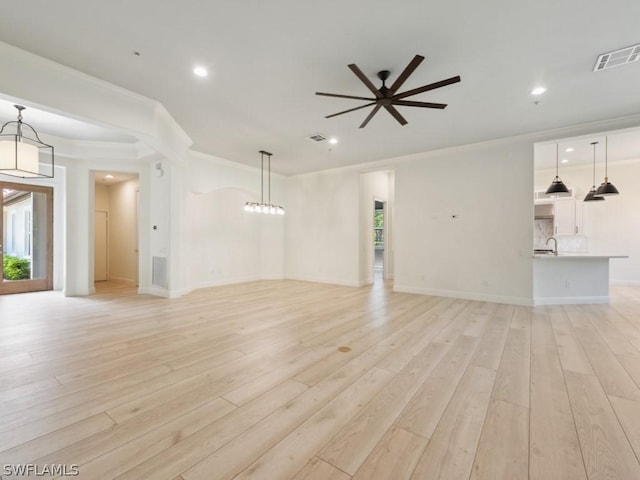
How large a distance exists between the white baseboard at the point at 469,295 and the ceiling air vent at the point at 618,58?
12.4 feet

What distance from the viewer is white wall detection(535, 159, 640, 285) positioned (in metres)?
7.21

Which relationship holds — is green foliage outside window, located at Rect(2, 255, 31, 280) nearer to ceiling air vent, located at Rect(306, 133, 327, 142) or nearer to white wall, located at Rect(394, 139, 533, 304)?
ceiling air vent, located at Rect(306, 133, 327, 142)

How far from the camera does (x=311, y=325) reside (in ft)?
13.0

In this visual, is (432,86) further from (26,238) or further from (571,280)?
(26,238)

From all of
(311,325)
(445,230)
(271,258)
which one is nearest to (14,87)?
(311,325)

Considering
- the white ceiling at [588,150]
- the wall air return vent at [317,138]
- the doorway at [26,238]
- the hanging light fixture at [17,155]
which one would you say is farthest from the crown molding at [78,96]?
the white ceiling at [588,150]

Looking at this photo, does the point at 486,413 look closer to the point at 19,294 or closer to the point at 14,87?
the point at 14,87

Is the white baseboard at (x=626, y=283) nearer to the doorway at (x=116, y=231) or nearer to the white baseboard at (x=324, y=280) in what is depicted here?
the white baseboard at (x=324, y=280)

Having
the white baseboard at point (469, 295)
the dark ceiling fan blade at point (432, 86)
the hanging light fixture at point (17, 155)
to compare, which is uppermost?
the dark ceiling fan blade at point (432, 86)

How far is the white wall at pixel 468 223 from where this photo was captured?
5387 mm

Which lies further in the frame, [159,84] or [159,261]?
[159,261]

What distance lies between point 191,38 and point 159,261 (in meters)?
4.45

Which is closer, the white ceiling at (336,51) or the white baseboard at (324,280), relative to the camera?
the white ceiling at (336,51)

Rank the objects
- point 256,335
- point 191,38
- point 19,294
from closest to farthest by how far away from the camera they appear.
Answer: point 191,38 < point 256,335 < point 19,294
